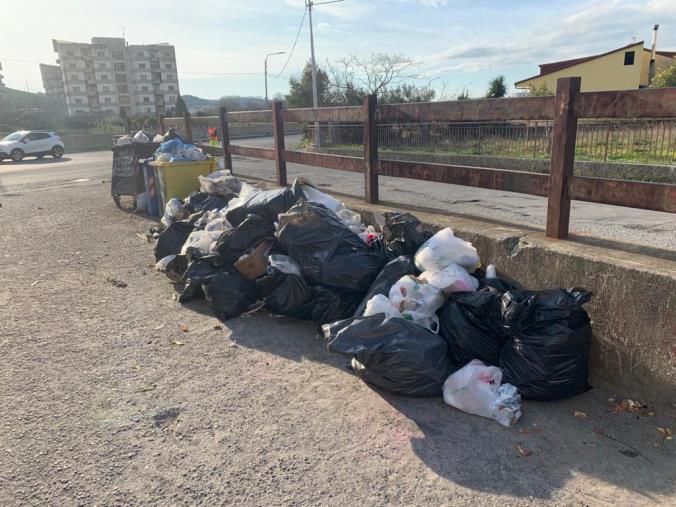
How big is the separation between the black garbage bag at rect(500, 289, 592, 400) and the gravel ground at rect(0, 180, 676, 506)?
0.44 feet

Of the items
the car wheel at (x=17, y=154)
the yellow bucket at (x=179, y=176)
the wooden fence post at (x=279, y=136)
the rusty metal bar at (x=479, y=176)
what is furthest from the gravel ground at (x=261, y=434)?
the car wheel at (x=17, y=154)

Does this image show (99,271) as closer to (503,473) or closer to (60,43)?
(503,473)

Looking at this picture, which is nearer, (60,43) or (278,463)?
(278,463)

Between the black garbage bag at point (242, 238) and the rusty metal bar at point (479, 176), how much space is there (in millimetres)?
1254

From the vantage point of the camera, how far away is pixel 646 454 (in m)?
2.43

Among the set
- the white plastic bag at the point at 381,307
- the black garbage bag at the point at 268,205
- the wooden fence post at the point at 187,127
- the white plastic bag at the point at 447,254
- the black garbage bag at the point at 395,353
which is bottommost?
the black garbage bag at the point at 395,353

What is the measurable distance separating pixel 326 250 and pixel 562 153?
173 centimetres

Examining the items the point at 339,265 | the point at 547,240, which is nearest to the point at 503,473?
the point at 547,240

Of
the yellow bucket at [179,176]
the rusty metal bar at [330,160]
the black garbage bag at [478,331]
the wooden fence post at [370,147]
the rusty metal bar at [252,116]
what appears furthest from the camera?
the yellow bucket at [179,176]

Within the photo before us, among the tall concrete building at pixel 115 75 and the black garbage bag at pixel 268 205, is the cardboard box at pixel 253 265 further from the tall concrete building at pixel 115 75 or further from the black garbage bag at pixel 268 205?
the tall concrete building at pixel 115 75

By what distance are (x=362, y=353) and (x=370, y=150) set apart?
2.42m

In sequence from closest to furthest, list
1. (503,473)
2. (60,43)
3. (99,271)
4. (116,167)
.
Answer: (503,473) < (99,271) < (116,167) < (60,43)

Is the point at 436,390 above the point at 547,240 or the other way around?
the other way around

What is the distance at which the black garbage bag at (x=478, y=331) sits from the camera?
9.98 feet
